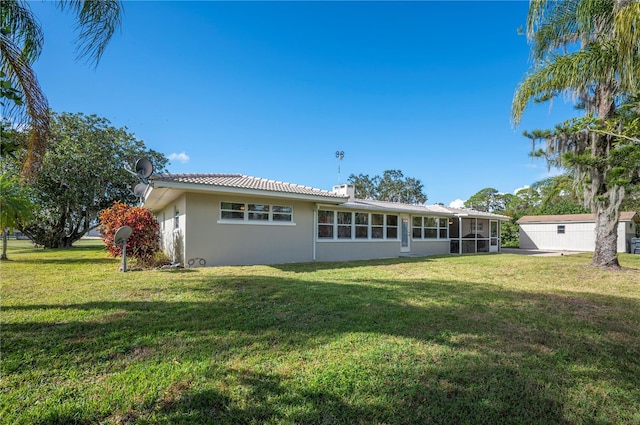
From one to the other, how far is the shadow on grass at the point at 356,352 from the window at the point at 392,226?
10440mm

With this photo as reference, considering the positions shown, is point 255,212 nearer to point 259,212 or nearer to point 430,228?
point 259,212

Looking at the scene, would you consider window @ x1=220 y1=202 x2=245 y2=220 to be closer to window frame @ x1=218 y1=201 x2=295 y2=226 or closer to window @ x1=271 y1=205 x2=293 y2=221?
window frame @ x1=218 y1=201 x2=295 y2=226

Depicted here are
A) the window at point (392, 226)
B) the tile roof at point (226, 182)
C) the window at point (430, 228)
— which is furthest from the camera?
the window at point (430, 228)

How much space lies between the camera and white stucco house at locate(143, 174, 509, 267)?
10.6 m

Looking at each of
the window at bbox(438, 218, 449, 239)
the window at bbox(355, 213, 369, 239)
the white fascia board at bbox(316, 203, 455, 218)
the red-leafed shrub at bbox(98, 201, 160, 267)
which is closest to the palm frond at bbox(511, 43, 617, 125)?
the white fascia board at bbox(316, 203, 455, 218)

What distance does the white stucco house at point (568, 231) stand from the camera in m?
22.9

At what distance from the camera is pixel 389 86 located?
16344 mm

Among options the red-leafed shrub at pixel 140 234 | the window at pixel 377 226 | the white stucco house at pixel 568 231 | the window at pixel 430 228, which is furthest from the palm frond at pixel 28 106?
the white stucco house at pixel 568 231

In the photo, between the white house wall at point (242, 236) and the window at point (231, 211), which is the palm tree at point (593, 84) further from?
the window at point (231, 211)

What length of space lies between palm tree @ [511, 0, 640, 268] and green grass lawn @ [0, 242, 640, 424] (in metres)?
3.81

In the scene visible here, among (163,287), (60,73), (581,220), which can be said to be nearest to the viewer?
(60,73)

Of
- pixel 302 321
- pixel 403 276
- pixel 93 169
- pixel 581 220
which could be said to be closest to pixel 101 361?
pixel 302 321

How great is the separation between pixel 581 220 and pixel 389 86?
20.1 m

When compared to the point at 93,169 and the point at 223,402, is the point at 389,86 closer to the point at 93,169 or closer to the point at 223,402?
the point at 223,402
